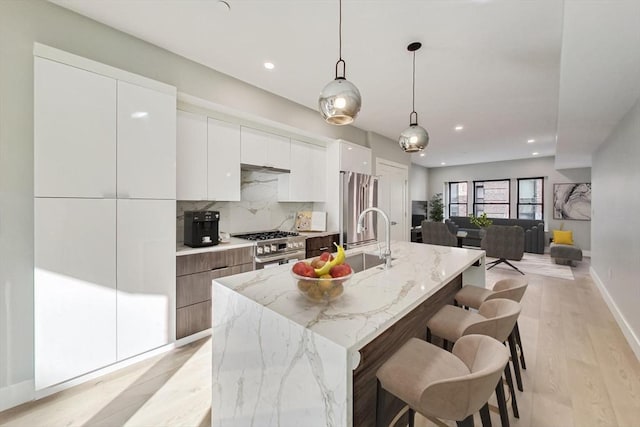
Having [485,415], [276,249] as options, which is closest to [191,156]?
[276,249]

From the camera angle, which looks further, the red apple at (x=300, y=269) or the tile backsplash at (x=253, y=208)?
the tile backsplash at (x=253, y=208)

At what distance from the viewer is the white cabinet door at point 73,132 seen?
1.79 metres

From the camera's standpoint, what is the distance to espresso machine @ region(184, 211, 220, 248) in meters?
2.64

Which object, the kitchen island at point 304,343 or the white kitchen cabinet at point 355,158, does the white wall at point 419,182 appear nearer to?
the white kitchen cabinet at point 355,158

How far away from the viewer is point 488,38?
87.0 inches

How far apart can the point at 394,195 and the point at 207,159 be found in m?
3.94

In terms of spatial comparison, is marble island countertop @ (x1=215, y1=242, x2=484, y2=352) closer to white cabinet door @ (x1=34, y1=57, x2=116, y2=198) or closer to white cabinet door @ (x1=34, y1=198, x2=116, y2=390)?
white cabinet door @ (x1=34, y1=198, x2=116, y2=390)

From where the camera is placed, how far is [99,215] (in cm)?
200

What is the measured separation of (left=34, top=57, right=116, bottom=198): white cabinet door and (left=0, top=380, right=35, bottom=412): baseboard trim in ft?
4.20

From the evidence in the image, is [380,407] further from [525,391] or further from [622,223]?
[622,223]

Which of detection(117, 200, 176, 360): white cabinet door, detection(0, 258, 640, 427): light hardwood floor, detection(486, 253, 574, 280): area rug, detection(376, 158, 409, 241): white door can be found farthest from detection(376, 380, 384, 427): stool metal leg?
detection(486, 253, 574, 280): area rug

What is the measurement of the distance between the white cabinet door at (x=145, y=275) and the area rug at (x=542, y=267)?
6.06 metres

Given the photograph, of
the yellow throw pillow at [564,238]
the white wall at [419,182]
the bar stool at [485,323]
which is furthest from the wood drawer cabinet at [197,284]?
the yellow throw pillow at [564,238]

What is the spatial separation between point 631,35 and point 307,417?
2561 mm
